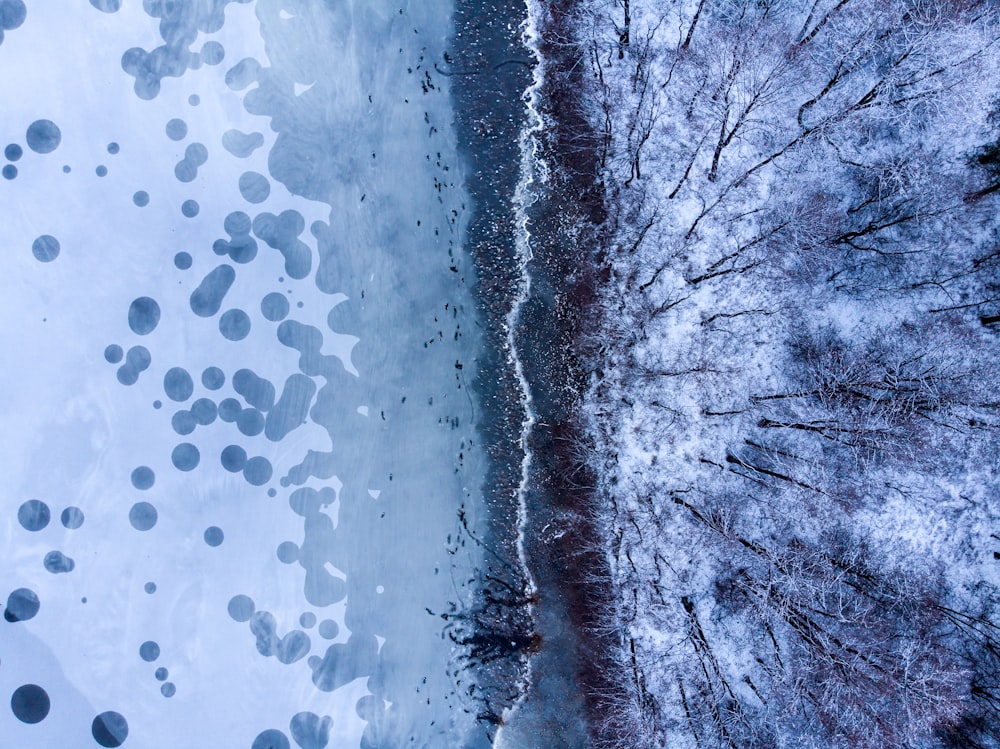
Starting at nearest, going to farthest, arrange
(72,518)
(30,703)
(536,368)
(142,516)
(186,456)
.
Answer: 1. (30,703)
2. (72,518)
3. (142,516)
4. (186,456)
5. (536,368)

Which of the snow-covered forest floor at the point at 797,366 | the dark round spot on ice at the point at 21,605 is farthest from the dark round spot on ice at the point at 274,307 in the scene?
the dark round spot on ice at the point at 21,605

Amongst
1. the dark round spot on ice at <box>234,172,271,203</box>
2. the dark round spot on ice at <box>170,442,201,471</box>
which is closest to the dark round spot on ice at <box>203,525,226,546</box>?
the dark round spot on ice at <box>170,442,201,471</box>

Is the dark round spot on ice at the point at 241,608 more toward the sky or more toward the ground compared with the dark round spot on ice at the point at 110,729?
more toward the sky

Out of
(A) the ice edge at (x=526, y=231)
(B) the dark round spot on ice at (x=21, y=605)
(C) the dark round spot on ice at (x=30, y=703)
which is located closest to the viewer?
(C) the dark round spot on ice at (x=30, y=703)

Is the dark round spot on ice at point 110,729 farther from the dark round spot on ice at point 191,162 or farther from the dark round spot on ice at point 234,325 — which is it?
the dark round spot on ice at point 191,162

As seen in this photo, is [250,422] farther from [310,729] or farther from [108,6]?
[108,6]

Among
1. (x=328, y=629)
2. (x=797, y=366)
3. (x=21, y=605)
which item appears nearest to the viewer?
(x=21, y=605)

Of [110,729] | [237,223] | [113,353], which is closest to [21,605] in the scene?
[110,729]
